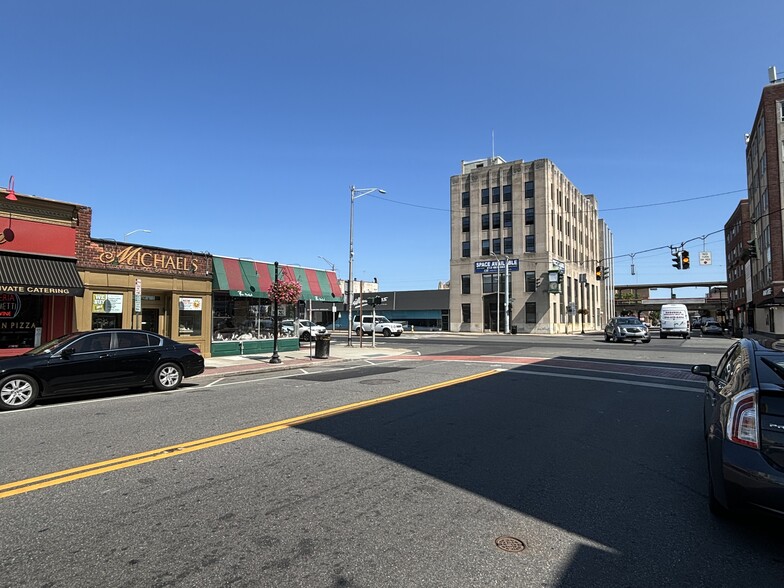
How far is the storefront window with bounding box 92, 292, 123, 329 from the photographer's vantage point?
653 inches

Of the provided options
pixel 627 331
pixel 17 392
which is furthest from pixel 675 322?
pixel 17 392

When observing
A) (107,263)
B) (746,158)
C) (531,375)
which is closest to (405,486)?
(531,375)

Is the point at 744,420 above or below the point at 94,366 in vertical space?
above

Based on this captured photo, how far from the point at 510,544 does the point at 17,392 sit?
9.84 metres

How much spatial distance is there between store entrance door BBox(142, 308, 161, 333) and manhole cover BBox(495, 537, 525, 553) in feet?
59.9

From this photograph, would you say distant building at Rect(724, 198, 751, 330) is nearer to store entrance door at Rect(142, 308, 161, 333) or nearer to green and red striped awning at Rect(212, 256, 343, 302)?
green and red striped awning at Rect(212, 256, 343, 302)

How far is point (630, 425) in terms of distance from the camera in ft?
24.3

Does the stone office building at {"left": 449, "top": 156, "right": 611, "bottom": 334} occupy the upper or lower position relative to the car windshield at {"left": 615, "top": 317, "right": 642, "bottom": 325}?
upper

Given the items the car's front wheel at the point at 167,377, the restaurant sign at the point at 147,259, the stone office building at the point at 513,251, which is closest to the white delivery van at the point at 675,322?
the stone office building at the point at 513,251

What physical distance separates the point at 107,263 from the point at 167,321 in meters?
3.28

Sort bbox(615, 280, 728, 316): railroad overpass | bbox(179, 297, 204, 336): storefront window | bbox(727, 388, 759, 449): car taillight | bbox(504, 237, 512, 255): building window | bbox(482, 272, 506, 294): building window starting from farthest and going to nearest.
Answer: bbox(615, 280, 728, 316): railroad overpass, bbox(504, 237, 512, 255): building window, bbox(482, 272, 506, 294): building window, bbox(179, 297, 204, 336): storefront window, bbox(727, 388, 759, 449): car taillight

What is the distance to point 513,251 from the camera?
5756cm

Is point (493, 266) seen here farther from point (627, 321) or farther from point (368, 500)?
point (368, 500)

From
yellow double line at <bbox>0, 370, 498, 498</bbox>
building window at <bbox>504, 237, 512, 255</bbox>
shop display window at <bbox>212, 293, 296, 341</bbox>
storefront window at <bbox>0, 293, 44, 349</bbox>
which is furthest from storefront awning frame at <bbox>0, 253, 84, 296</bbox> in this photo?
building window at <bbox>504, 237, 512, 255</bbox>
